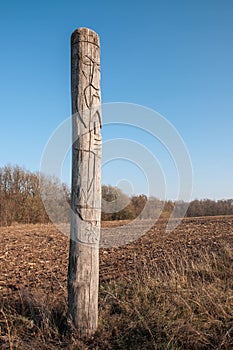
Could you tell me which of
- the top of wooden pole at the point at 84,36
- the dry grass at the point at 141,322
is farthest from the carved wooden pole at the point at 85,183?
the dry grass at the point at 141,322

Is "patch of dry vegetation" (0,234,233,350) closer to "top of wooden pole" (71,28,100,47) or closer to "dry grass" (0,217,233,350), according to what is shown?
"dry grass" (0,217,233,350)

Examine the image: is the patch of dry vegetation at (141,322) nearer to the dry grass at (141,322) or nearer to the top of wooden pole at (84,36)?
the dry grass at (141,322)

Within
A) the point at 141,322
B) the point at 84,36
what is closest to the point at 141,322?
the point at 141,322

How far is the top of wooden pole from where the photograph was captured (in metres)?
3.49

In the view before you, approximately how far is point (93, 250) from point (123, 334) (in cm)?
94

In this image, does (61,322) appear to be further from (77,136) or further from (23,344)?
(77,136)

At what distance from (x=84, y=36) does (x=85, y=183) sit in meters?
1.64

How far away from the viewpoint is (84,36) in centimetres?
349

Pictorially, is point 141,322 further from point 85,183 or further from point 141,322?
point 85,183

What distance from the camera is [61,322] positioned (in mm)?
3559

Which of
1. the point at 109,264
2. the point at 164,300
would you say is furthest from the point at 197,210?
the point at 164,300

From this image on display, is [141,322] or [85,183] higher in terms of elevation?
[85,183]

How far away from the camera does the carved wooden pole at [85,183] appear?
3.35 metres

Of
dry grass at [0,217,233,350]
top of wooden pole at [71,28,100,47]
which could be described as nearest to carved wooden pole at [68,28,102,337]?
→ top of wooden pole at [71,28,100,47]
